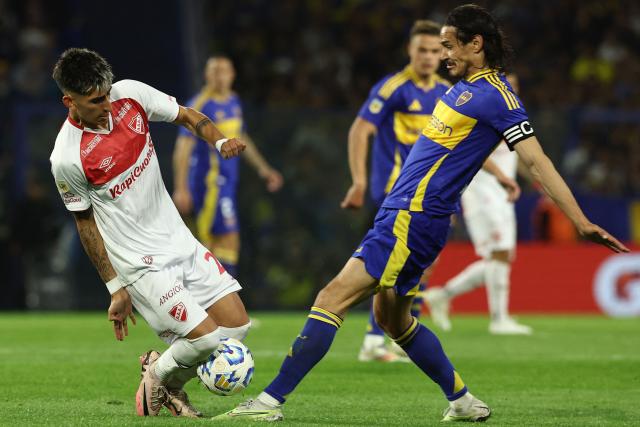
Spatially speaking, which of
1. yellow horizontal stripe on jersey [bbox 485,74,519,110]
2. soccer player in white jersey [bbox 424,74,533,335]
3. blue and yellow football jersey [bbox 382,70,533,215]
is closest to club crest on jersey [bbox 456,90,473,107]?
blue and yellow football jersey [bbox 382,70,533,215]

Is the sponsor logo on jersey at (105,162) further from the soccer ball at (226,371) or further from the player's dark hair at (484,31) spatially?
the player's dark hair at (484,31)

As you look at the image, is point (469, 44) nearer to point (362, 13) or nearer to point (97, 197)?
point (97, 197)

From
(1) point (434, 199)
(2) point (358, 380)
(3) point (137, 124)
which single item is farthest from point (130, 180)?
(2) point (358, 380)

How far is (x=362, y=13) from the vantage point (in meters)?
19.9

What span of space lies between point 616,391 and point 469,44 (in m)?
2.65

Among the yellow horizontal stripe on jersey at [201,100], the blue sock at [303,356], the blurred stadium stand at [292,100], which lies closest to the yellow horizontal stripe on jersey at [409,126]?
the blue sock at [303,356]

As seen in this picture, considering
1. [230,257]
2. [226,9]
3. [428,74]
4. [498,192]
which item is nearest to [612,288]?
[498,192]

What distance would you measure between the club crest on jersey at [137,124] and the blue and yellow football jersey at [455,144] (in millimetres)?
1280

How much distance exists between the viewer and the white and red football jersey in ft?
18.4

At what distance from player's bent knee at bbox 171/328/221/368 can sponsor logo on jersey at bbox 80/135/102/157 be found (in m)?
1.01

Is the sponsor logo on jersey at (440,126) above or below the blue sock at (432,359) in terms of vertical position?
above

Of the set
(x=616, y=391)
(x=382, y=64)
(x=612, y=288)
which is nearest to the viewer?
(x=616, y=391)

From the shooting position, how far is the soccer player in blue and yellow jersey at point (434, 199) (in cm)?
550

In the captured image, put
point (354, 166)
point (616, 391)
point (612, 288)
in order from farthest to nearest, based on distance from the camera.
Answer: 1. point (612, 288)
2. point (354, 166)
3. point (616, 391)
